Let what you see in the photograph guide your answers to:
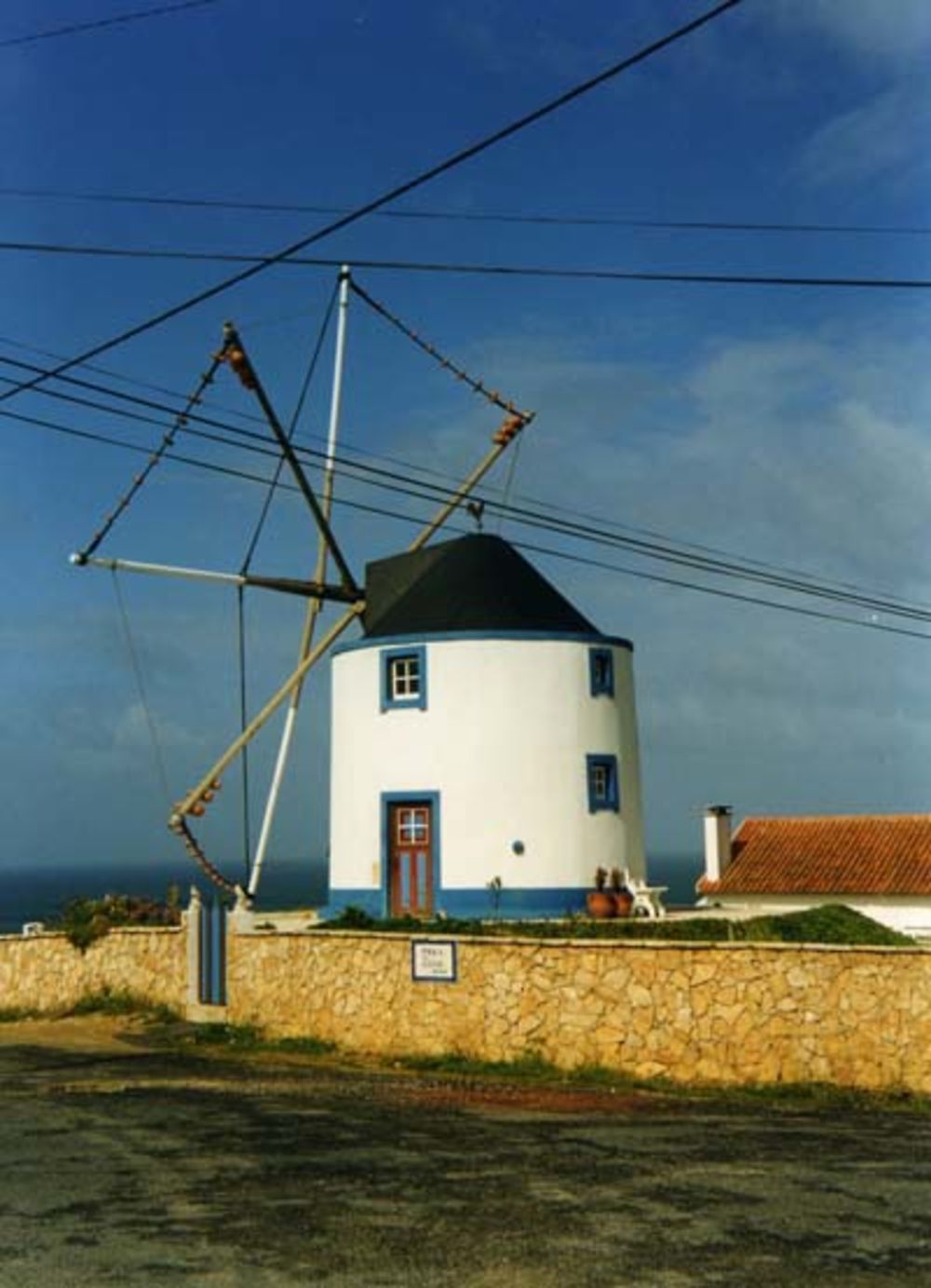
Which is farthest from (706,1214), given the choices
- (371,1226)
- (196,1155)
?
(196,1155)

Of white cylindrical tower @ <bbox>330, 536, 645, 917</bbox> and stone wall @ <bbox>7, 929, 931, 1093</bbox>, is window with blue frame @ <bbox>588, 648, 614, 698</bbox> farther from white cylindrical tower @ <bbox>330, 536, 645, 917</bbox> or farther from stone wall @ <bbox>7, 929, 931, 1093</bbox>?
stone wall @ <bbox>7, 929, 931, 1093</bbox>

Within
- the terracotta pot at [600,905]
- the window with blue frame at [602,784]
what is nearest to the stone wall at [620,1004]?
the terracotta pot at [600,905]

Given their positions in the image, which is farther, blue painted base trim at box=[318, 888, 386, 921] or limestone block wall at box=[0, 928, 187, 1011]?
blue painted base trim at box=[318, 888, 386, 921]

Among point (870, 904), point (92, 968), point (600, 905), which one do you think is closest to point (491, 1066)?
point (600, 905)

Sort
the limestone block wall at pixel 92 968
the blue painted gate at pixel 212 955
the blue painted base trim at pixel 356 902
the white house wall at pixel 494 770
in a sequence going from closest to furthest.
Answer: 1. the blue painted gate at pixel 212 955
2. the limestone block wall at pixel 92 968
3. the white house wall at pixel 494 770
4. the blue painted base trim at pixel 356 902

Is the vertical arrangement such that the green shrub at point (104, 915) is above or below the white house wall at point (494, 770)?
below

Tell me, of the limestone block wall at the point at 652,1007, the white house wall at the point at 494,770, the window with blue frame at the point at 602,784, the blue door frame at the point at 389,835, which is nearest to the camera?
the limestone block wall at the point at 652,1007

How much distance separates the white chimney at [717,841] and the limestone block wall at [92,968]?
83.0 ft

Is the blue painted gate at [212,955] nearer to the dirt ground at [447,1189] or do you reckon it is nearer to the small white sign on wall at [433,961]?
the small white sign on wall at [433,961]

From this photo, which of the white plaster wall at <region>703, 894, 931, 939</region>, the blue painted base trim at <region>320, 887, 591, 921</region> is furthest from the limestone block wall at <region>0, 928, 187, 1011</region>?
the white plaster wall at <region>703, 894, 931, 939</region>

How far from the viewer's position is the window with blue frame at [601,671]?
3084 cm

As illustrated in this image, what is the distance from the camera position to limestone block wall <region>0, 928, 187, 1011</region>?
27000 millimetres

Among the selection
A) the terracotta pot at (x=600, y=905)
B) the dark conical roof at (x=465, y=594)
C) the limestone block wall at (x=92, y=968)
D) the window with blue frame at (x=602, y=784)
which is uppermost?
the dark conical roof at (x=465, y=594)

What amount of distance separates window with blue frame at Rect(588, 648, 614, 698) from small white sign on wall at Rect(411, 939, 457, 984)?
983 centimetres
